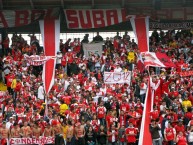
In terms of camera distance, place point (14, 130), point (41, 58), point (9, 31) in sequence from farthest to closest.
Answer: point (9, 31) → point (41, 58) → point (14, 130)

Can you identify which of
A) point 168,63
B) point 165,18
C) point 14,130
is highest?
point 165,18

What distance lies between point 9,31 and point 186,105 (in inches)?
584

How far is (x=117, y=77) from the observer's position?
31.6 m

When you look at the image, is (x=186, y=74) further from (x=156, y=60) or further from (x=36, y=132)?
(x=36, y=132)

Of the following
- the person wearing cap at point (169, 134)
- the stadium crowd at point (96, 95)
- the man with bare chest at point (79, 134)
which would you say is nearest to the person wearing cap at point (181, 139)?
the stadium crowd at point (96, 95)

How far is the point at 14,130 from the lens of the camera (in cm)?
2681

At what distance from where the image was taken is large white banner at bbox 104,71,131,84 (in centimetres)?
3158

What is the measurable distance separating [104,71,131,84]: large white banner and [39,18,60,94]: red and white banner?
8.83ft

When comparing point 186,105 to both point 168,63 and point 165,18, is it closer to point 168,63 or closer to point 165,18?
point 168,63

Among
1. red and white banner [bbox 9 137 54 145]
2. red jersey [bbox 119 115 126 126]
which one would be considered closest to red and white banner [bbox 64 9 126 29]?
red jersey [bbox 119 115 126 126]

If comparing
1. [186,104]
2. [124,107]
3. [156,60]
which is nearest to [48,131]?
[124,107]

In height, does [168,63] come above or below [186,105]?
above

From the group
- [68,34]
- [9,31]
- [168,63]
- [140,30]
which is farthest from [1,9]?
[168,63]

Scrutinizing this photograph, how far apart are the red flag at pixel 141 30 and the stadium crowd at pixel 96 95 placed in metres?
0.80
